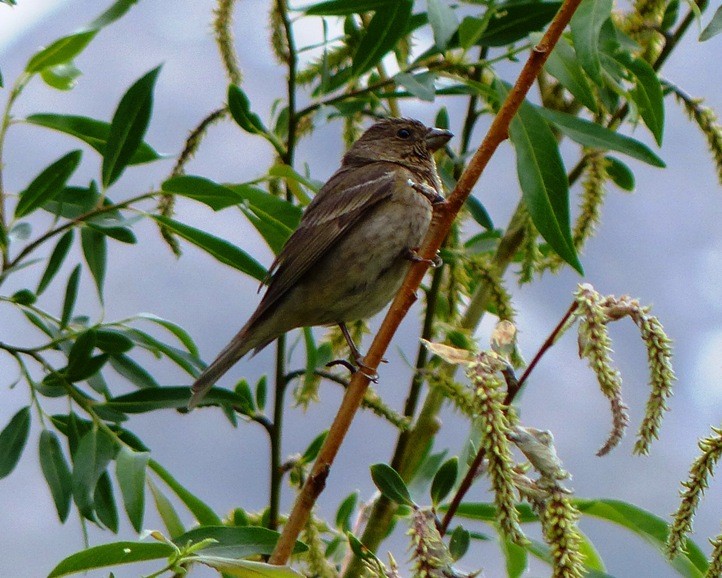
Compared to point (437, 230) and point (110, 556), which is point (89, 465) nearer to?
point (110, 556)

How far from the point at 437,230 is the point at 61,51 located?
128cm

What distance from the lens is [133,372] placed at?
2723mm

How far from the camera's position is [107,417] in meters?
2.53

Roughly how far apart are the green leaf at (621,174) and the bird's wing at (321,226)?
664 millimetres

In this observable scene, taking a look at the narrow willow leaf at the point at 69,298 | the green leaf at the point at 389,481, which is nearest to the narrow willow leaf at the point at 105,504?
the narrow willow leaf at the point at 69,298

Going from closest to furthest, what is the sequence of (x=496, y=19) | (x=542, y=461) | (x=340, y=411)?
(x=542, y=461) → (x=340, y=411) → (x=496, y=19)

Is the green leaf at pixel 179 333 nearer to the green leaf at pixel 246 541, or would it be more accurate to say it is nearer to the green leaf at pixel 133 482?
the green leaf at pixel 133 482

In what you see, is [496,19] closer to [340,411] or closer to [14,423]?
[340,411]

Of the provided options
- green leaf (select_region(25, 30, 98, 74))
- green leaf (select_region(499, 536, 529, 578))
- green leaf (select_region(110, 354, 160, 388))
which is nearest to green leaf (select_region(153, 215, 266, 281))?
green leaf (select_region(110, 354, 160, 388))

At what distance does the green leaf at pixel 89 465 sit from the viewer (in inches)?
91.3

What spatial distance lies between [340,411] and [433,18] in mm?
1188

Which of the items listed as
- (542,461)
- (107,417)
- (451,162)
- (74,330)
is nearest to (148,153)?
(74,330)

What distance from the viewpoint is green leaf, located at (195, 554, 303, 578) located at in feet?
5.32


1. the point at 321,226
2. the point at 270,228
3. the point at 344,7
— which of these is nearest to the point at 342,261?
the point at 321,226
